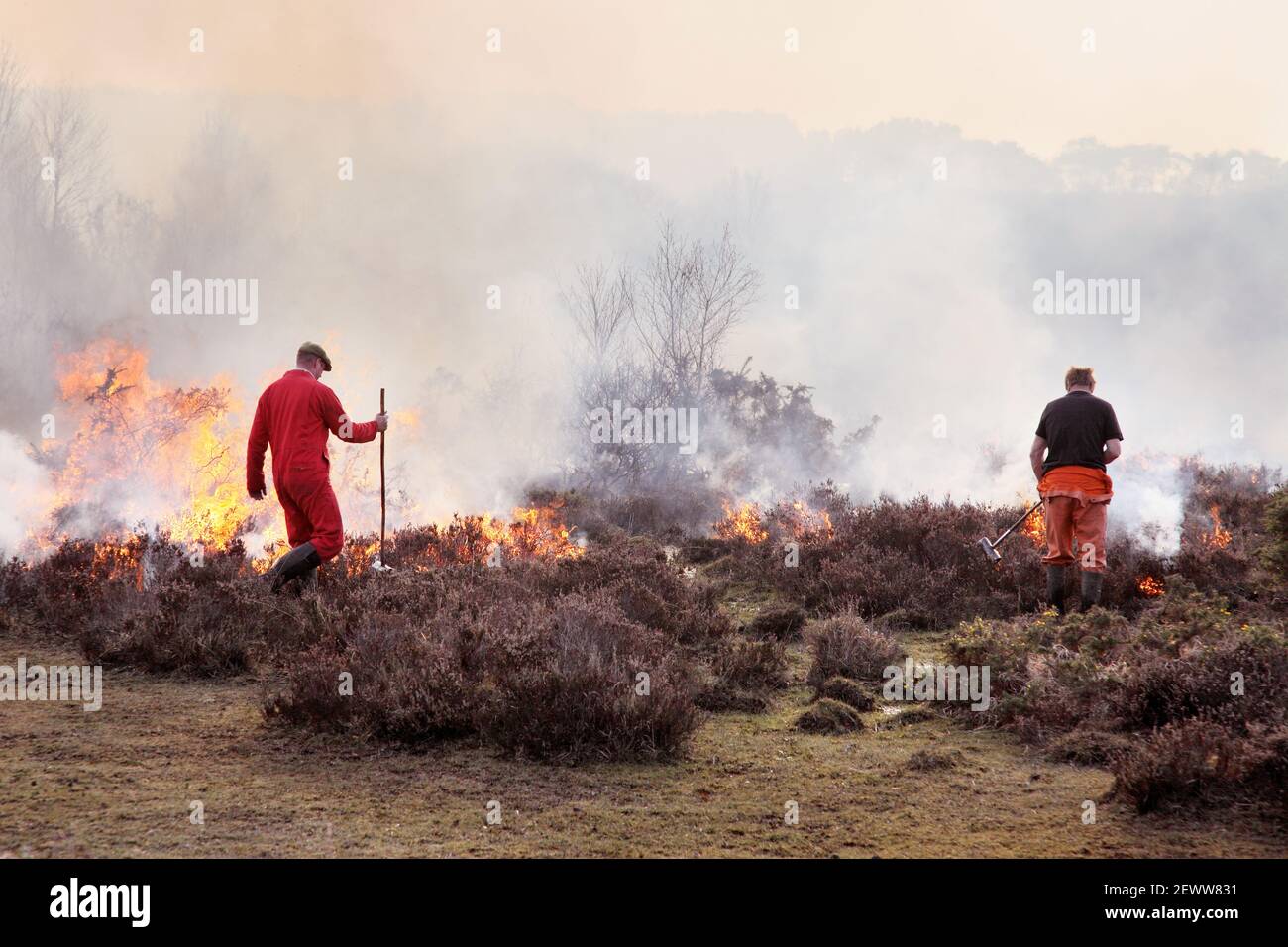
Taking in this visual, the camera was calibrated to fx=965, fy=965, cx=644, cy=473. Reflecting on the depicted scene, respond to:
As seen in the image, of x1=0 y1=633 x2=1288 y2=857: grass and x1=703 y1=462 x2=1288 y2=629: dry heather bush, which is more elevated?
x1=703 y1=462 x2=1288 y2=629: dry heather bush

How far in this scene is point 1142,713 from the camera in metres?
4.99

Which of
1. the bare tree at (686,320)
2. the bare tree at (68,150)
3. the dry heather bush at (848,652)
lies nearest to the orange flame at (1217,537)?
the dry heather bush at (848,652)

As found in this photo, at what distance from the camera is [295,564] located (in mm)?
7492

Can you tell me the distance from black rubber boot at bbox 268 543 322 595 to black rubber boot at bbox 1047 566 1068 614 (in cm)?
594

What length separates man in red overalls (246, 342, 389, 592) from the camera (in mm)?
7453

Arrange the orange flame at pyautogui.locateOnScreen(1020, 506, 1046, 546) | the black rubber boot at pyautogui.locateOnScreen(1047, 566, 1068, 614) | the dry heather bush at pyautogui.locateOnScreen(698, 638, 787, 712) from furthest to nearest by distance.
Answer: the orange flame at pyautogui.locateOnScreen(1020, 506, 1046, 546) < the black rubber boot at pyautogui.locateOnScreen(1047, 566, 1068, 614) < the dry heather bush at pyautogui.locateOnScreen(698, 638, 787, 712)

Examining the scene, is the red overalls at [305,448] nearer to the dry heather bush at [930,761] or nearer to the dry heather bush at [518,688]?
the dry heather bush at [518,688]

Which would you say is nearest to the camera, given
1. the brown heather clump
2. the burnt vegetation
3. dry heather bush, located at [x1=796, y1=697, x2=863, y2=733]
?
the burnt vegetation

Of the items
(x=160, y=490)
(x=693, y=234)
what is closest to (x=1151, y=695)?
(x=160, y=490)

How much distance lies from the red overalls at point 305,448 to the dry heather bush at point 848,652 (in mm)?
3731

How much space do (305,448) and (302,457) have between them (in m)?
0.08

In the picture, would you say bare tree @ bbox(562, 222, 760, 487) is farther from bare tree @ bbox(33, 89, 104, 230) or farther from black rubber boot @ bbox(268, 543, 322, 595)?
bare tree @ bbox(33, 89, 104, 230)

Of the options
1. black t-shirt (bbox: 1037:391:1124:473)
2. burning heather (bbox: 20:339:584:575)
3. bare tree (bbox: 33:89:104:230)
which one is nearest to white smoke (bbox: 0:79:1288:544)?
bare tree (bbox: 33:89:104:230)

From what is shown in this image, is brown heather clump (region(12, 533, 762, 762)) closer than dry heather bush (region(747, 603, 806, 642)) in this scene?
Yes
